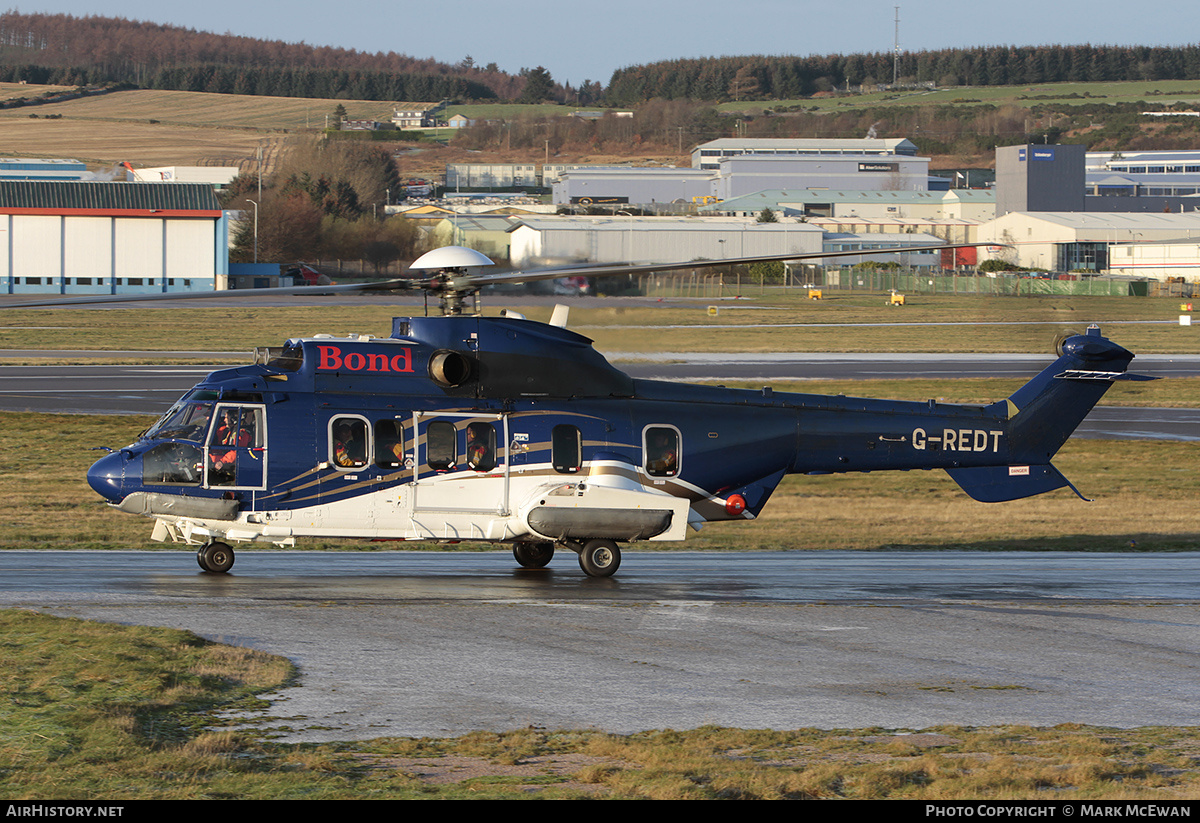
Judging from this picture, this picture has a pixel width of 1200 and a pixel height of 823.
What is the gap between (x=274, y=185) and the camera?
470ft

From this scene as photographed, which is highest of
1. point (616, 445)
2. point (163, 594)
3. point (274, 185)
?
point (274, 185)

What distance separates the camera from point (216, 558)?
17.1m

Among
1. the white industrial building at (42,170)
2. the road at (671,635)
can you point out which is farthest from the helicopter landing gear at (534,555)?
the white industrial building at (42,170)

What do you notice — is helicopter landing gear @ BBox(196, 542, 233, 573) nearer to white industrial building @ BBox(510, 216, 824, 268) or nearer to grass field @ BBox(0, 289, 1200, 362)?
grass field @ BBox(0, 289, 1200, 362)

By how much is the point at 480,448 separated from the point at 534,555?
93.8 inches

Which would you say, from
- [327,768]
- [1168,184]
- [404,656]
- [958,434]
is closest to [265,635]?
[404,656]

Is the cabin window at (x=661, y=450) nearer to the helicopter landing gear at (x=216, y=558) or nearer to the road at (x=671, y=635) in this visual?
the road at (x=671, y=635)

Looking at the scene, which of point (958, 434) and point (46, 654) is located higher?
point (958, 434)

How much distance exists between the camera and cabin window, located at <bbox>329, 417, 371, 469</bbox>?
16875mm

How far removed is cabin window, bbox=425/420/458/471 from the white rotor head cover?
255cm

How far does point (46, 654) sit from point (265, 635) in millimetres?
2117

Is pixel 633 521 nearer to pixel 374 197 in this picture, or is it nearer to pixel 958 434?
pixel 958 434

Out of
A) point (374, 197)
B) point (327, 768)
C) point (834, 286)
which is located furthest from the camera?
point (374, 197)

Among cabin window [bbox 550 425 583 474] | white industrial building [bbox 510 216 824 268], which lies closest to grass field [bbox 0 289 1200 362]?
white industrial building [bbox 510 216 824 268]
